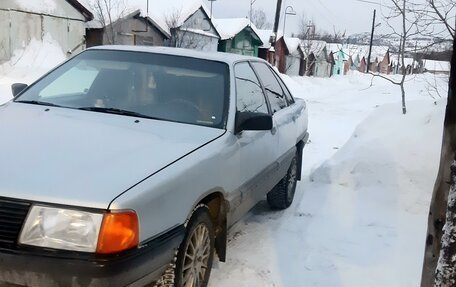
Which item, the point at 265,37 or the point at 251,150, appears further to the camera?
the point at 265,37

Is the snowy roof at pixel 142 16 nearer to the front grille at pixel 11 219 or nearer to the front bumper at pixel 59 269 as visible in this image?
the front grille at pixel 11 219

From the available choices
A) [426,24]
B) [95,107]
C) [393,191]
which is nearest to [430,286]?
[95,107]

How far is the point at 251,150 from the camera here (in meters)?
3.75

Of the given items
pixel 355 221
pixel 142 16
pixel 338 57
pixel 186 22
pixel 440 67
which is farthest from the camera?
pixel 338 57

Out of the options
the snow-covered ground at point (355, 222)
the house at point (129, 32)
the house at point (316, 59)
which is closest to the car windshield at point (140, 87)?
the snow-covered ground at point (355, 222)

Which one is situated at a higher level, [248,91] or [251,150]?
[248,91]

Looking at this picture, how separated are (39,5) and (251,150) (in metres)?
21.9

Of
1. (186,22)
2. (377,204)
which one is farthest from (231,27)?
(377,204)

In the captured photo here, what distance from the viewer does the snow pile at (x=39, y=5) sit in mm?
21812

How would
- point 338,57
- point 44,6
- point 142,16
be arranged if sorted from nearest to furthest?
point 44,6 < point 142,16 < point 338,57

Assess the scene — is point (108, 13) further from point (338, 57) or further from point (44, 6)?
point (338, 57)

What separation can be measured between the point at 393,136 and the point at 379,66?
272 ft

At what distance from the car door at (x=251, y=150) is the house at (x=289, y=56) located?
141 feet

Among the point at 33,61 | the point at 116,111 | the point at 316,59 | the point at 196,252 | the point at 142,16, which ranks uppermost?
the point at 142,16
